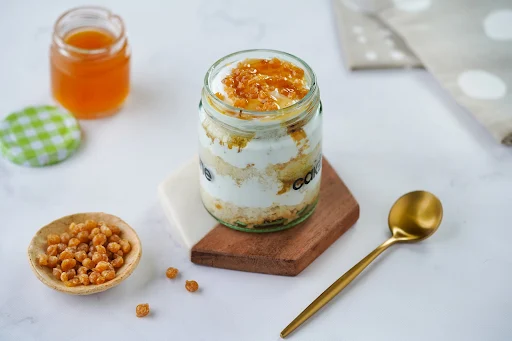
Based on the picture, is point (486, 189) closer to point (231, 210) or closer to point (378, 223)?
point (378, 223)

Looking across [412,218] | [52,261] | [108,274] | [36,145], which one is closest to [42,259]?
[52,261]

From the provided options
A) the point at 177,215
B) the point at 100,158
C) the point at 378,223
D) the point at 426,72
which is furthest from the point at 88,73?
the point at 426,72

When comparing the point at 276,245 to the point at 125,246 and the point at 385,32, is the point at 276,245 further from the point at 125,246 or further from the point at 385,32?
the point at 385,32

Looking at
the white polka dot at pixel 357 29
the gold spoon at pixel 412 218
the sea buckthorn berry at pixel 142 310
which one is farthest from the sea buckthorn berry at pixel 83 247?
the white polka dot at pixel 357 29

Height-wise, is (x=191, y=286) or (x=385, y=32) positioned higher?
(x=385, y=32)

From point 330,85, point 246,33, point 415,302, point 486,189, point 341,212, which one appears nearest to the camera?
point 415,302

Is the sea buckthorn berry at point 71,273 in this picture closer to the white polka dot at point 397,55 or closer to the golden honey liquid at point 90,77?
the golden honey liquid at point 90,77
